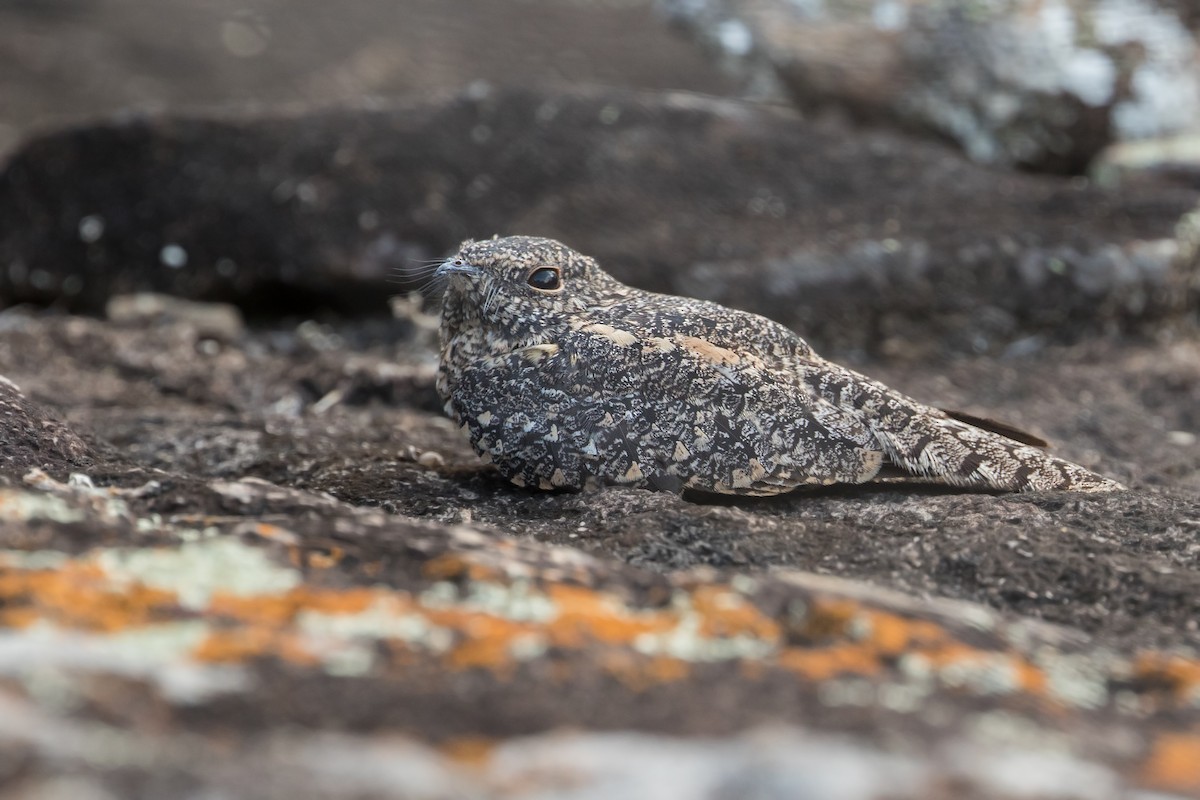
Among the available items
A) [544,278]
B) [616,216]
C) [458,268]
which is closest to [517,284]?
[544,278]

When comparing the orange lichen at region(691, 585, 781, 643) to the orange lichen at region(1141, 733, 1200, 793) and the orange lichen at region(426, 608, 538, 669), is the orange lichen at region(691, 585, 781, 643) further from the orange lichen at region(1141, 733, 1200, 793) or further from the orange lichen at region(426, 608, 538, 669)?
the orange lichen at region(1141, 733, 1200, 793)

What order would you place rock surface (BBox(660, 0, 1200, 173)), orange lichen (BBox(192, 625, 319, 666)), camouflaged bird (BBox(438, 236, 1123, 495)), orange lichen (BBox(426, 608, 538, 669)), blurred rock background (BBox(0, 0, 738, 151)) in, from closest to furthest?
orange lichen (BBox(192, 625, 319, 666))
orange lichen (BBox(426, 608, 538, 669))
camouflaged bird (BBox(438, 236, 1123, 495))
rock surface (BBox(660, 0, 1200, 173))
blurred rock background (BBox(0, 0, 738, 151))

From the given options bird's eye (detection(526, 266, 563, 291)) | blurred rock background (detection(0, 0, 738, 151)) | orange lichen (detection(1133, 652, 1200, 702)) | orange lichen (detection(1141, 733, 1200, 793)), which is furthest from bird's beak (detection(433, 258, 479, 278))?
blurred rock background (detection(0, 0, 738, 151))

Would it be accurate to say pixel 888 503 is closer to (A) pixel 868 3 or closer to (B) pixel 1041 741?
(B) pixel 1041 741

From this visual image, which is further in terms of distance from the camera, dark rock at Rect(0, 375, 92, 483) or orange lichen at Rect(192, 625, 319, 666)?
dark rock at Rect(0, 375, 92, 483)

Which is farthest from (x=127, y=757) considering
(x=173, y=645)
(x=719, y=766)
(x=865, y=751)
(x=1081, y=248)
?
(x=1081, y=248)
